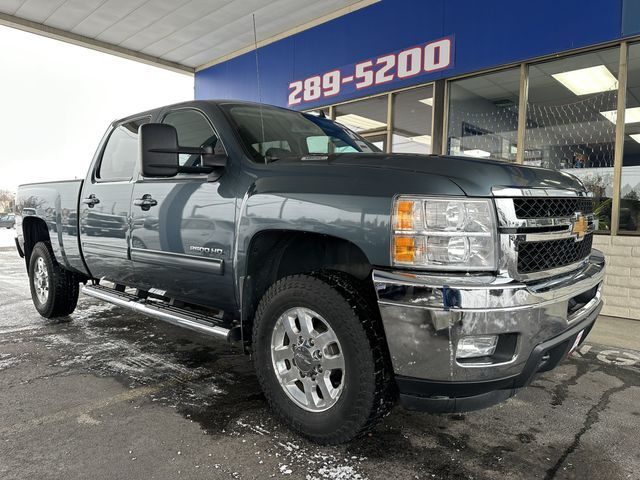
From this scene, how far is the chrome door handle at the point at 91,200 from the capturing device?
12.8 ft

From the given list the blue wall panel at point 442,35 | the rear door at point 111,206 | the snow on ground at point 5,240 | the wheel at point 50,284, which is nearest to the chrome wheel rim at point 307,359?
the rear door at point 111,206

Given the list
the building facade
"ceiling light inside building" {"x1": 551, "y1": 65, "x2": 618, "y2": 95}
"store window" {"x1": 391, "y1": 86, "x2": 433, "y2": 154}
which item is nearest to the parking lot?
the building facade

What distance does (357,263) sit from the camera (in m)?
2.46

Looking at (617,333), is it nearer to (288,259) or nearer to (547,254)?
(547,254)

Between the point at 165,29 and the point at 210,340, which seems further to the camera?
the point at 165,29

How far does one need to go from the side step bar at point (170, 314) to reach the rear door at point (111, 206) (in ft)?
0.47

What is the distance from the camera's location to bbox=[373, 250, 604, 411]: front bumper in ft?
6.01

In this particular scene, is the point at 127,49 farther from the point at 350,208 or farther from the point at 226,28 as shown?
the point at 350,208

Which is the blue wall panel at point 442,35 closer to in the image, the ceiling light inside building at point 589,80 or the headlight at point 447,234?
the ceiling light inside building at point 589,80

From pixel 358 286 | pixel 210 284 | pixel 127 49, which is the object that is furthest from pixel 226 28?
pixel 358 286

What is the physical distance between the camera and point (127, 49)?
39.1 ft

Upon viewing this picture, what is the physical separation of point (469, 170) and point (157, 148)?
167 cm

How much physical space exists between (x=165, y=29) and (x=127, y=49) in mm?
2023

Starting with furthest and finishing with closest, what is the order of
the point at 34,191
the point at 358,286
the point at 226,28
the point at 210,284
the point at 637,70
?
1. the point at 226,28
2. the point at 637,70
3. the point at 34,191
4. the point at 210,284
5. the point at 358,286
